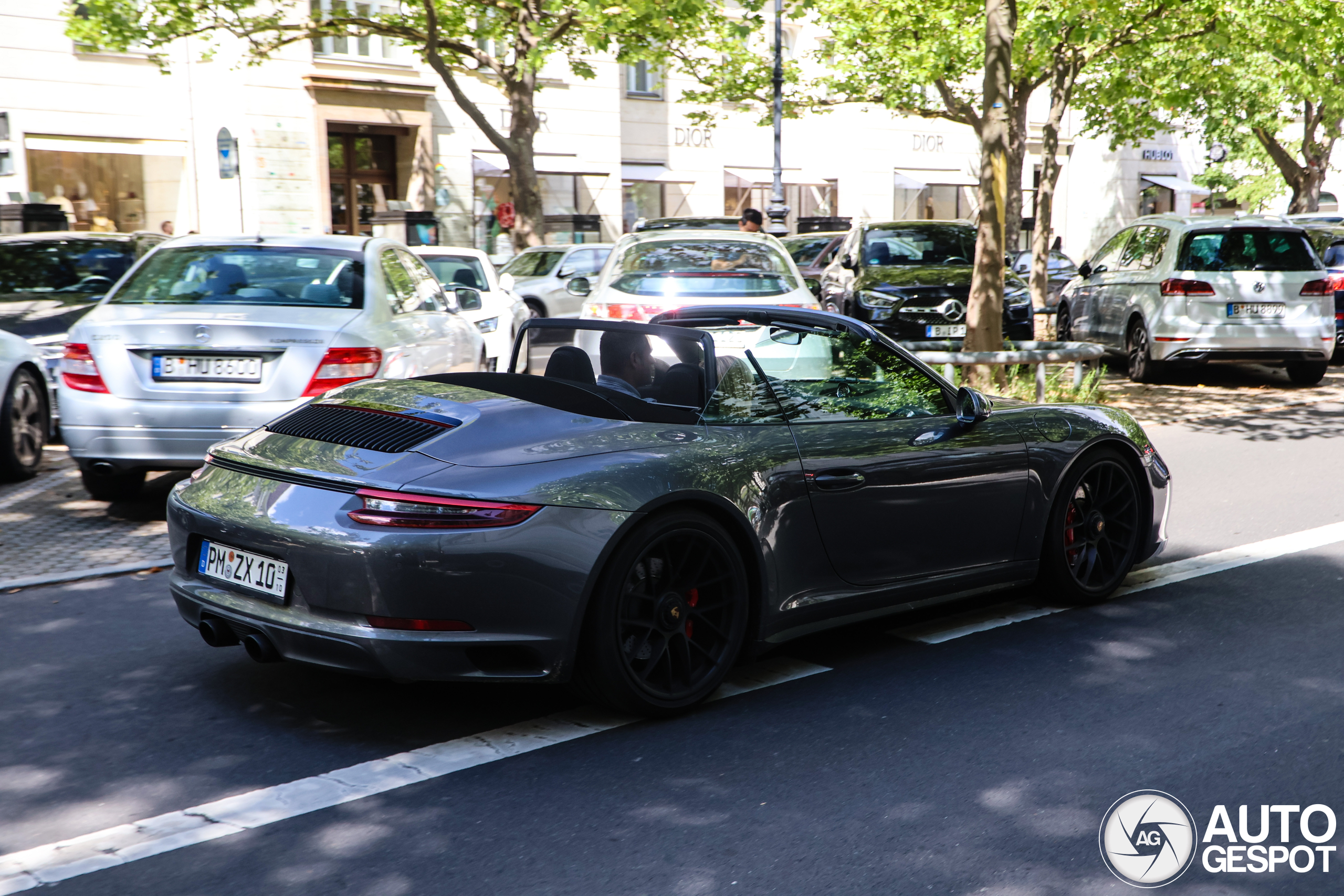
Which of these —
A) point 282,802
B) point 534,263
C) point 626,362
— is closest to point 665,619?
point 626,362

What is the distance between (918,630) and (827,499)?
1.03m

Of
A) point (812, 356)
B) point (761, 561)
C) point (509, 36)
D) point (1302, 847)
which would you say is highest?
point (509, 36)

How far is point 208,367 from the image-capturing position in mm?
7195

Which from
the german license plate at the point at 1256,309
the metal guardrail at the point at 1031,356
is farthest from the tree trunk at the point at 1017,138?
the metal guardrail at the point at 1031,356

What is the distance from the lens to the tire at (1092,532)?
5789 millimetres

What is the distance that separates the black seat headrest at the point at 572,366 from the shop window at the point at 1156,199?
1822 inches

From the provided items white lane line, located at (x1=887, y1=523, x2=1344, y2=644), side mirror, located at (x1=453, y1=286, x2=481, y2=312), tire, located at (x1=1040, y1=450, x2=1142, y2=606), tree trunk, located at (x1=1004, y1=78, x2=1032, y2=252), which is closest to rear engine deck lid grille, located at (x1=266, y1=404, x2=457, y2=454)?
white lane line, located at (x1=887, y1=523, x2=1344, y2=644)

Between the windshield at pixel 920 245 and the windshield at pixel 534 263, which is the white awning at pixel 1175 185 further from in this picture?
the windshield at pixel 920 245

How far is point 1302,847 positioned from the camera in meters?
3.58

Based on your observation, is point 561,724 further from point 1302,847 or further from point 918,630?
point 1302,847

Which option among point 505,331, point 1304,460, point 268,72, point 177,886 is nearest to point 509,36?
point 268,72

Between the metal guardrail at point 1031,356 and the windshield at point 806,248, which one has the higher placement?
the windshield at point 806,248

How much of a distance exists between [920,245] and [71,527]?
1131cm

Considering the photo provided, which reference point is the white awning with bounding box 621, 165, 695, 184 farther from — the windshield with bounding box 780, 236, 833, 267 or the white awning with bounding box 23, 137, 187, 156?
the windshield with bounding box 780, 236, 833, 267
